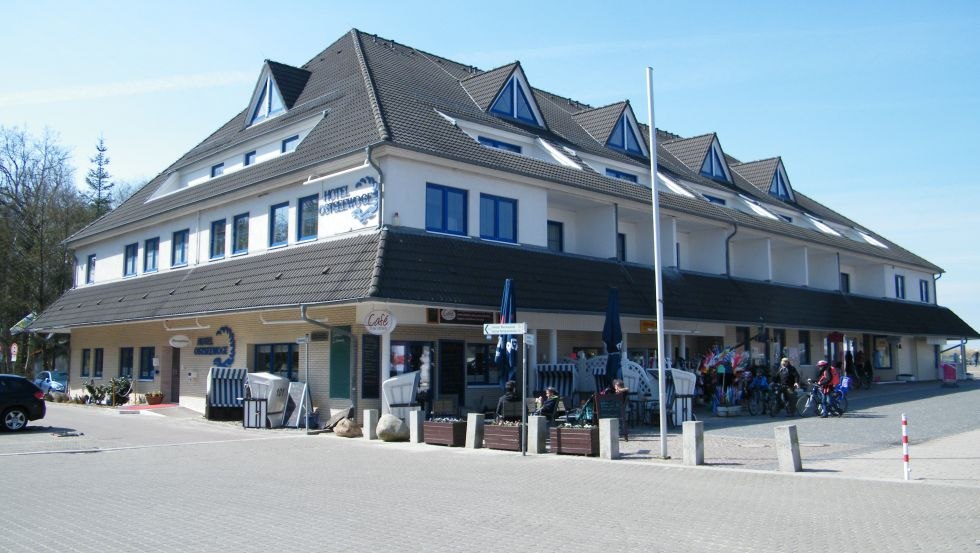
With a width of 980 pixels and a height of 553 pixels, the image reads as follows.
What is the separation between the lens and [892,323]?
1558 inches

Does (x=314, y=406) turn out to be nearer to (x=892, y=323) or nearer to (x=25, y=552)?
(x=25, y=552)

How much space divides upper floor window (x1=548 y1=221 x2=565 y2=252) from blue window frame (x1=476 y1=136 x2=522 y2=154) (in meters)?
2.58

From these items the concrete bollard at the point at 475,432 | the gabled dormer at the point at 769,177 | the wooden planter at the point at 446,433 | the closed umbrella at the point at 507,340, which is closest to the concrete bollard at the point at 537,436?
the concrete bollard at the point at 475,432

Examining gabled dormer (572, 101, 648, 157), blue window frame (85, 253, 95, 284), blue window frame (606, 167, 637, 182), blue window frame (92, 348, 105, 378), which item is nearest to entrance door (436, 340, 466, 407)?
blue window frame (606, 167, 637, 182)

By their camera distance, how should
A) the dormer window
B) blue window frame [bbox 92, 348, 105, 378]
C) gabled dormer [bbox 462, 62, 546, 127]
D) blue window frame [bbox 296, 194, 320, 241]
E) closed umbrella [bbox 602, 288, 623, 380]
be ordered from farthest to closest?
blue window frame [bbox 92, 348, 105, 378], the dormer window, gabled dormer [bbox 462, 62, 546, 127], blue window frame [bbox 296, 194, 320, 241], closed umbrella [bbox 602, 288, 623, 380]

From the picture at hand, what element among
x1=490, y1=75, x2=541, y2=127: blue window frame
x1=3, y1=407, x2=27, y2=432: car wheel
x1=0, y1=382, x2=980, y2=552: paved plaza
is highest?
x1=490, y1=75, x2=541, y2=127: blue window frame

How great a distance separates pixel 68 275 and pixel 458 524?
1739 inches

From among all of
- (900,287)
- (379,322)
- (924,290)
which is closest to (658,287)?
(379,322)

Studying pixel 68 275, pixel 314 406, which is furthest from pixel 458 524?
pixel 68 275

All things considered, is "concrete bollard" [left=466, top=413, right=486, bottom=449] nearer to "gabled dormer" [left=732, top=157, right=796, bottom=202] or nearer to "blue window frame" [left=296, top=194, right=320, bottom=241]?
"blue window frame" [left=296, top=194, right=320, bottom=241]

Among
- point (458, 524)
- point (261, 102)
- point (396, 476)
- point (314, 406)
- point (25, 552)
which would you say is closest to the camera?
point (25, 552)

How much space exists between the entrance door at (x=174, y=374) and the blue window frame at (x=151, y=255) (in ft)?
10.6

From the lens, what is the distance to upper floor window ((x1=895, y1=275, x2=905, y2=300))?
4459 cm

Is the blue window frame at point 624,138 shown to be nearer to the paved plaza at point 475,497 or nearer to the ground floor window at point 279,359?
the ground floor window at point 279,359
